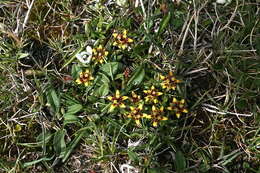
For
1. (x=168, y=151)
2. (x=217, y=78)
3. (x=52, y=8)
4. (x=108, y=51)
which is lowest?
(x=168, y=151)

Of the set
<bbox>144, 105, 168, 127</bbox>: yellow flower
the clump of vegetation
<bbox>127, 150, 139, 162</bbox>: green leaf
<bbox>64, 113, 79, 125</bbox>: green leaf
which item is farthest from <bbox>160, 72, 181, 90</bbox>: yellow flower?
<bbox>64, 113, 79, 125</bbox>: green leaf

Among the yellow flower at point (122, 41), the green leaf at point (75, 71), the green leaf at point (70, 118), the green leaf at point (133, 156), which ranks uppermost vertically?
the yellow flower at point (122, 41)

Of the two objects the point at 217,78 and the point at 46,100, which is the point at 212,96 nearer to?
the point at 217,78

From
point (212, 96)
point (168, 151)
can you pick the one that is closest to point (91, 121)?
point (168, 151)

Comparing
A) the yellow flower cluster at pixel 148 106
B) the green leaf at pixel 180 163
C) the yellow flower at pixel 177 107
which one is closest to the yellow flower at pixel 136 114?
the yellow flower cluster at pixel 148 106

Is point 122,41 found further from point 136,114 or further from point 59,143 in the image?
point 59,143

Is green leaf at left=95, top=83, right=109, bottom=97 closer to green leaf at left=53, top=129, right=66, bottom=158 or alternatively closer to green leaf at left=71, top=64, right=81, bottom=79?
green leaf at left=71, top=64, right=81, bottom=79

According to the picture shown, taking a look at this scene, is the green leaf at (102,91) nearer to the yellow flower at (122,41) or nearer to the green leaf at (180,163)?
the yellow flower at (122,41)
